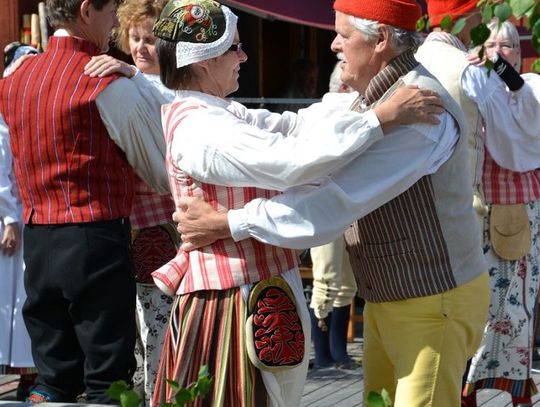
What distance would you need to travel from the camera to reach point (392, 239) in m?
3.19

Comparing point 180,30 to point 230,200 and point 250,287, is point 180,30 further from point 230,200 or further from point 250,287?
point 250,287

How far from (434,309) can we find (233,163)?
65 centimetres

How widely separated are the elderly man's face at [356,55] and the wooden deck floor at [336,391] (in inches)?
117

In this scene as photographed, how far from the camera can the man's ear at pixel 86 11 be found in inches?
158

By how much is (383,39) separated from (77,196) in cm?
122

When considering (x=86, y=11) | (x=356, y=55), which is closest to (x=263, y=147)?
(x=356, y=55)

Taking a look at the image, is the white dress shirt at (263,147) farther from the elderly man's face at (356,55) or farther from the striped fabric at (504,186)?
the striped fabric at (504,186)

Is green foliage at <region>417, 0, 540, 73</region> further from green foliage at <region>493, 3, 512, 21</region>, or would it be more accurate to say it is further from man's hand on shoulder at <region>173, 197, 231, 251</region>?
man's hand on shoulder at <region>173, 197, 231, 251</region>

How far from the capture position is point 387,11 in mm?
3135

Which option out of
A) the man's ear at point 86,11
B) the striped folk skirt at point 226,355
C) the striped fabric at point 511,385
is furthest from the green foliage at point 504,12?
the striped fabric at point 511,385

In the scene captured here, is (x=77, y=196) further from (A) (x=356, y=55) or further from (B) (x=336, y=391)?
(B) (x=336, y=391)

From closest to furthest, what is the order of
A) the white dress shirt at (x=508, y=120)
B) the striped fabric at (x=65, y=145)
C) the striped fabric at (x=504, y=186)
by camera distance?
the striped fabric at (x=65, y=145), the white dress shirt at (x=508, y=120), the striped fabric at (x=504, y=186)

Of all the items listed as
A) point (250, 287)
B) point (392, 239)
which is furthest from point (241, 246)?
point (392, 239)

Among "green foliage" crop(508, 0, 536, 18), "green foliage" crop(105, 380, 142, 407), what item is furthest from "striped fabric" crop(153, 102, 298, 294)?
"green foliage" crop(508, 0, 536, 18)
